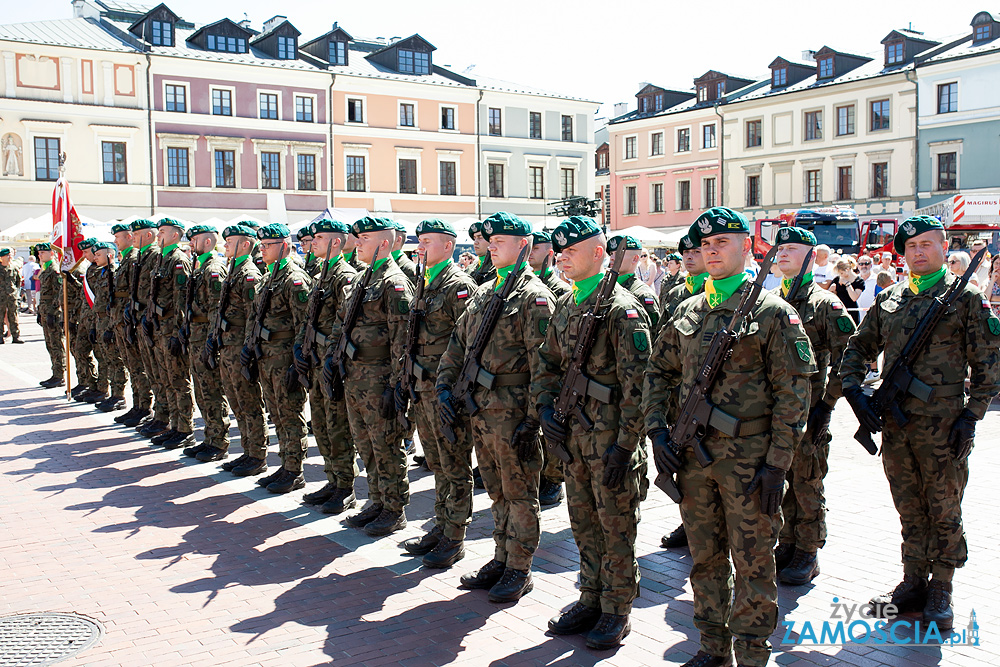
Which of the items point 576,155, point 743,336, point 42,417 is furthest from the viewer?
point 576,155

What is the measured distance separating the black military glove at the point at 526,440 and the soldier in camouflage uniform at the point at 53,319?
12.4 metres

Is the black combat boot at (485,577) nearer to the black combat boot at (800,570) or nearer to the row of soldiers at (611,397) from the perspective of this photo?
the row of soldiers at (611,397)

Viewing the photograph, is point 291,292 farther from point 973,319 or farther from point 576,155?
point 576,155

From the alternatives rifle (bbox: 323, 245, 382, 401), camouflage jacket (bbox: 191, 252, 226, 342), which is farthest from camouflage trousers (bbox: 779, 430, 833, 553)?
camouflage jacket (bbox: 191, 252, 226, 342)

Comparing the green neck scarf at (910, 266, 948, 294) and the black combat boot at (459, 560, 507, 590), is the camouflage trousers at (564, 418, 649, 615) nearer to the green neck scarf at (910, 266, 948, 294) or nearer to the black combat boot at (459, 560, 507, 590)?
the black combat boot at (459, 560, 507, 590)

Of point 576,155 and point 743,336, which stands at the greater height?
point 576,155

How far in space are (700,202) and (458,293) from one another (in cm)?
4396

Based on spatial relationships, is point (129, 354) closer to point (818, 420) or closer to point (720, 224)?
point (818, 420)

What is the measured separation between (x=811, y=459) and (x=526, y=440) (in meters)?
1.83

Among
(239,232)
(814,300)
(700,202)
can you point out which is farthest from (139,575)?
(700,202)

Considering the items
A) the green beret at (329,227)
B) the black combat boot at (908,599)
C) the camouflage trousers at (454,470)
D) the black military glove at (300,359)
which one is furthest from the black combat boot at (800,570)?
the green beret at (329,227)

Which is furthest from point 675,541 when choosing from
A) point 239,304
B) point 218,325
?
point 218,325

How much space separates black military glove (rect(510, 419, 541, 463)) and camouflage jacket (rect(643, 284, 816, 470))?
3.47ft

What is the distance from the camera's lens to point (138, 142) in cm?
3716
